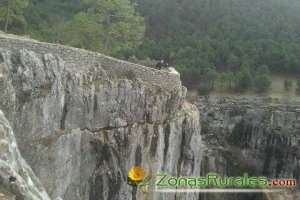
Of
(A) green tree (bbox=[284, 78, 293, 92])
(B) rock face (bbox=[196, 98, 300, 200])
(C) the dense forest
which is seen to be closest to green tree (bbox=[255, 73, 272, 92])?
(C) the dense forest

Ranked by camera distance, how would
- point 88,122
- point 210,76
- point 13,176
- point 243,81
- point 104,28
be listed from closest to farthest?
point 13,176
point 88,122
point 104,28
point 243,81
point 210,76

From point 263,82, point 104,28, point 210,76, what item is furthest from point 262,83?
point 104,28

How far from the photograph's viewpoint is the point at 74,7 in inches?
2603

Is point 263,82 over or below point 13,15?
below

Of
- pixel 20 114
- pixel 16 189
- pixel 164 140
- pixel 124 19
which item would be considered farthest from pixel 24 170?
pixel 124 19

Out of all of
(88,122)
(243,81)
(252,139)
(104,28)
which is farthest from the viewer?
(243,81)

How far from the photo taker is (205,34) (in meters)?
71.1

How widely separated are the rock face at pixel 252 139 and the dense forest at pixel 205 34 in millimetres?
8887

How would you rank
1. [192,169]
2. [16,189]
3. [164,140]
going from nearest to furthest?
1. [16,189]
2. [164,140]
3. [192,169]

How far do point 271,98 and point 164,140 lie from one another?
106 feet

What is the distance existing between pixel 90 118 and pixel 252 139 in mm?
30002

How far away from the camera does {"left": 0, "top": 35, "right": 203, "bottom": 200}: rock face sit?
18.4 meters

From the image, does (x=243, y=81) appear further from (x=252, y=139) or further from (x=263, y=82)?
(x=252, y=139)

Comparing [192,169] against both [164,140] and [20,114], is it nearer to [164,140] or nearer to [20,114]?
[164,140]
